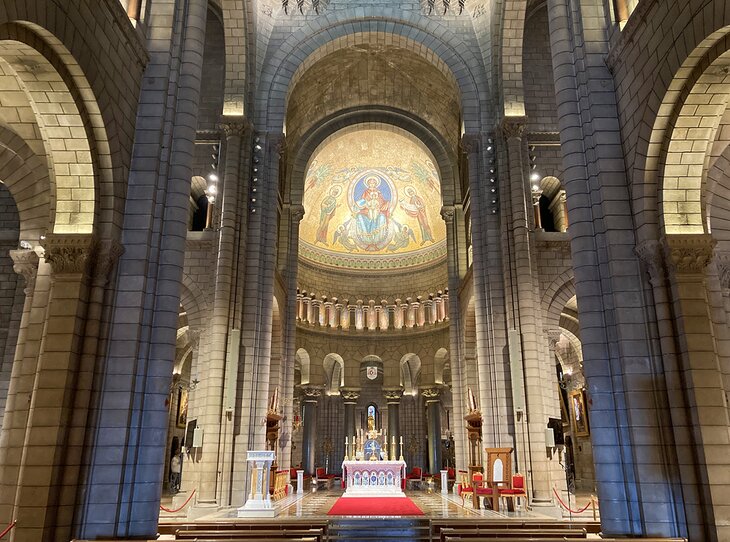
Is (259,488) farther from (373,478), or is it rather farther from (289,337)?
(289,337)

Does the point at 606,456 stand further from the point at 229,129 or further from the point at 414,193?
the point at 414,193

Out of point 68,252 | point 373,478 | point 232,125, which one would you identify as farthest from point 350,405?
point 68,252

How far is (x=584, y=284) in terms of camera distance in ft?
33.0

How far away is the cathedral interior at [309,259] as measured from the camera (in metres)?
8.74

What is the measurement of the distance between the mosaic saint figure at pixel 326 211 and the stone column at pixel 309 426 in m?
9.53

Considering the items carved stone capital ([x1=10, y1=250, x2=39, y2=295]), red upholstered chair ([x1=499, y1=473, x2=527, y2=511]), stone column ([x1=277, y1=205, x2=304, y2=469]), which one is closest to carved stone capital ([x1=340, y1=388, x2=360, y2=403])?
stone column ([x1=277, y1=205, x2=304, y2=469])

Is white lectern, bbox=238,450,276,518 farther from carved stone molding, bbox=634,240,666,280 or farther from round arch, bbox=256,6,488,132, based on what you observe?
round arch, bbox=256,6,488,132

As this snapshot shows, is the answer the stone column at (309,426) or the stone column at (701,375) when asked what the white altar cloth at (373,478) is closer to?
the stone column at (309,426)

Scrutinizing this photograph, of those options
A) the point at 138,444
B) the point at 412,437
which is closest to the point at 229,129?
the point at 138,444

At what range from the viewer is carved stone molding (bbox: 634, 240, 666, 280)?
9375mm

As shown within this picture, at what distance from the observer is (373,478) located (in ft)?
69.0

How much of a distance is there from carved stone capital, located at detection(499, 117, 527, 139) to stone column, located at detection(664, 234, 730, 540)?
11.4 meters

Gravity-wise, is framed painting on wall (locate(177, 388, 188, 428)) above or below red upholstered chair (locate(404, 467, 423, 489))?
above

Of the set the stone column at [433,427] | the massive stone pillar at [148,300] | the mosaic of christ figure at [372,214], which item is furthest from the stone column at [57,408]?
the mosaic of christ figure at [372,214]
